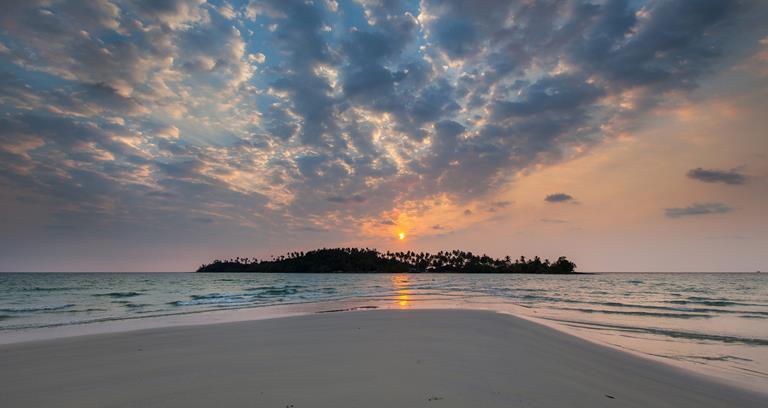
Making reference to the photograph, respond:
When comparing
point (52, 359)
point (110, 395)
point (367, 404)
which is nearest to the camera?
point (367, 404)

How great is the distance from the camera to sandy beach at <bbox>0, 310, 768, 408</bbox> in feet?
15.0

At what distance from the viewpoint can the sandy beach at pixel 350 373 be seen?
457cm

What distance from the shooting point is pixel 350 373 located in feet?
17.9

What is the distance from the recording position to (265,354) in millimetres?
7031

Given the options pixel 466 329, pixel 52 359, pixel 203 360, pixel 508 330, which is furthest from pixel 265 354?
pixel 508 330

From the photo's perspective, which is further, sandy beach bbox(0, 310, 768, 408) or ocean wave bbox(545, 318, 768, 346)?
ocean wave bbox(545, 318, 768, 346)

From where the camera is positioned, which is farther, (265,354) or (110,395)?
(265,354)

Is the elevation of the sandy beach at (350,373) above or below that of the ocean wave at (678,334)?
above

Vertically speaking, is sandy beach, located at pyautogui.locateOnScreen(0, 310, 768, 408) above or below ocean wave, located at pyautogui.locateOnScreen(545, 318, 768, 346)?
above

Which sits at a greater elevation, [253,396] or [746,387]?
[253,396]

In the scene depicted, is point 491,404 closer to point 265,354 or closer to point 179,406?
point 179,406

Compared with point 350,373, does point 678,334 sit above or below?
below

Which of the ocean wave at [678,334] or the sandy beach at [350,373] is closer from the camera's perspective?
the sandy beach at [350,373]

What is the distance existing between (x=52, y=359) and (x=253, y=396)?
5787mm
